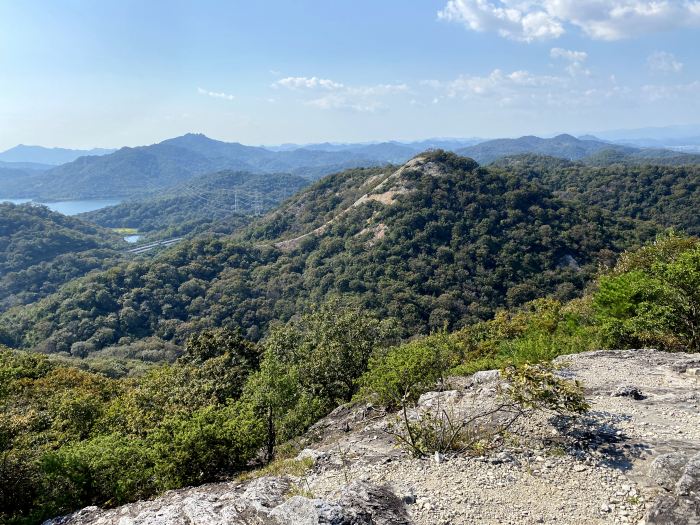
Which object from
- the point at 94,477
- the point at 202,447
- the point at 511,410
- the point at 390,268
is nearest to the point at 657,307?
the point at 511,410

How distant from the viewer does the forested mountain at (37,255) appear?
146250mm

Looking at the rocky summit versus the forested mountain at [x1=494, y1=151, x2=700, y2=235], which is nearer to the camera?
the rocky summit

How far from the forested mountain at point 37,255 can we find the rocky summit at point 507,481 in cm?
16135

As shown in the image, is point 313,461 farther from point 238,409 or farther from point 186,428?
point 238,409

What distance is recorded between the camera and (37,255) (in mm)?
170500

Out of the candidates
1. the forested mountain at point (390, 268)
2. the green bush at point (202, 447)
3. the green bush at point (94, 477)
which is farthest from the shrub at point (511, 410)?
the forested mountain at point (390, 268)

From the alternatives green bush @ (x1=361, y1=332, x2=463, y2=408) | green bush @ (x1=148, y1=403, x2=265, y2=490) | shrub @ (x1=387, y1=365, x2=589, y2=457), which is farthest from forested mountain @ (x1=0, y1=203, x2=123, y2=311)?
shrub @ (x1=387, y1=365, x2=589, y2=457)

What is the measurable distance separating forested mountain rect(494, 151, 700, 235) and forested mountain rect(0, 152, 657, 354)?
3422 centimetres

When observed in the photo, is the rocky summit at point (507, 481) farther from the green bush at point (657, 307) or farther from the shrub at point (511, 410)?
the green bush at point (657, 307)

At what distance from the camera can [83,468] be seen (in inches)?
562

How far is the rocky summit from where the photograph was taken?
8.77 metres

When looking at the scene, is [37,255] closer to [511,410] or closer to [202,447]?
[202,447]

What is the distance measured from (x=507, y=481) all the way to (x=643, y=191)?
6791 inches

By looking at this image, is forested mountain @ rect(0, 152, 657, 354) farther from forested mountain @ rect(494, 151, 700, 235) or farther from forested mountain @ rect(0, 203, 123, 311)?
forested mountain @ rect(0, 203, 123, 311)
